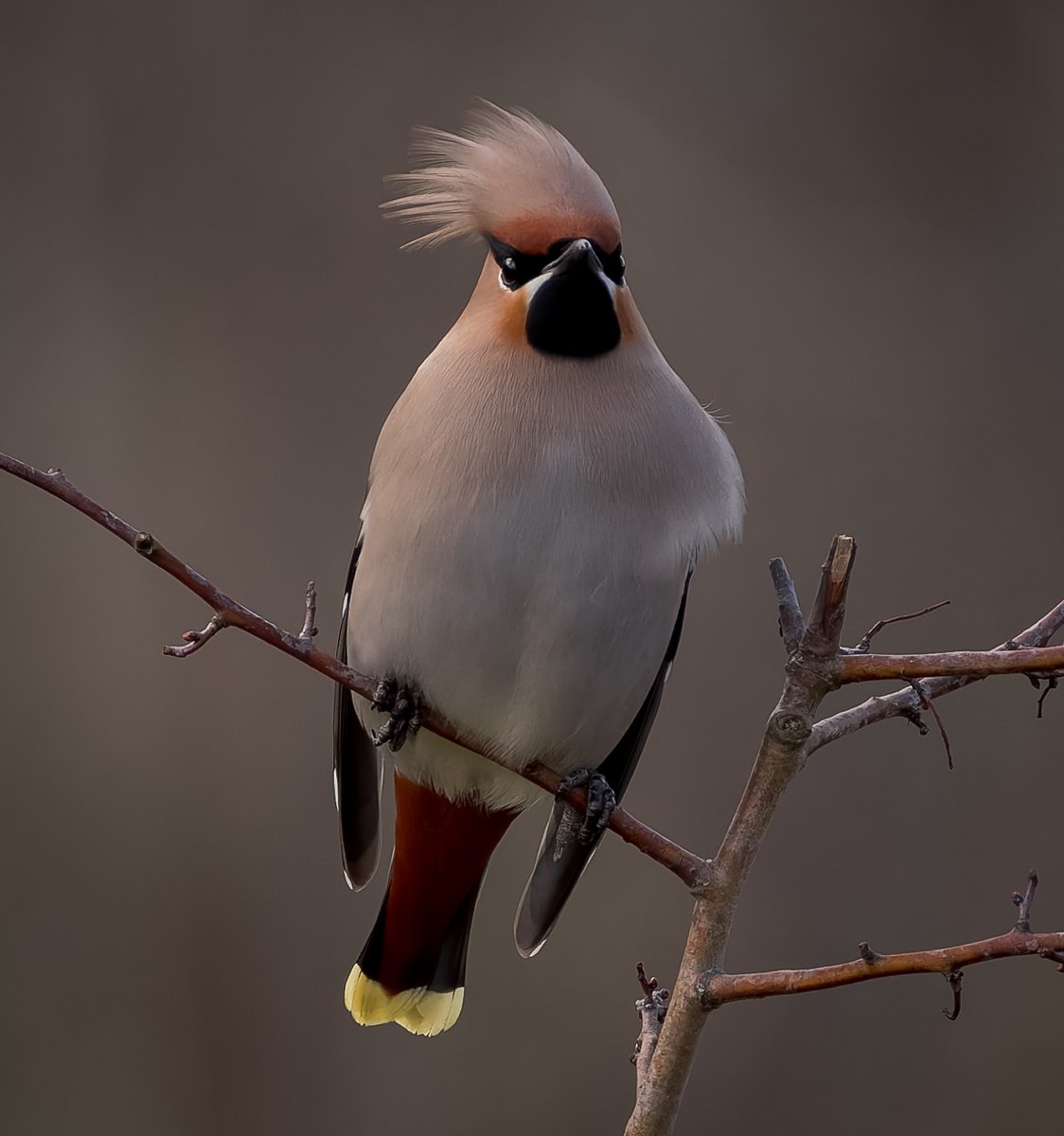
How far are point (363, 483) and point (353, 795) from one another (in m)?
1.22

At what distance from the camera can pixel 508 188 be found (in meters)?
1.98

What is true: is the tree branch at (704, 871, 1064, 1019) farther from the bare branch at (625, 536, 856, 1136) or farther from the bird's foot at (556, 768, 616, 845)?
the bird's foot at (556, 768, 616, 845)

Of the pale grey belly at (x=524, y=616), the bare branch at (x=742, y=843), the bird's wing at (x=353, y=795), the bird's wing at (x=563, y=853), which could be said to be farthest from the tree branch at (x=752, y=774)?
the bird's wing at (x=353, y=795)

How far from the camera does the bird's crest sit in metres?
1.91

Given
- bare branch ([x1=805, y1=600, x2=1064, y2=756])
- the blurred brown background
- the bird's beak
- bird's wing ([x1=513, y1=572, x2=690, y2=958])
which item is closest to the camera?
bare branch ([x1=805, y1=600, x2=1064, y2=756])

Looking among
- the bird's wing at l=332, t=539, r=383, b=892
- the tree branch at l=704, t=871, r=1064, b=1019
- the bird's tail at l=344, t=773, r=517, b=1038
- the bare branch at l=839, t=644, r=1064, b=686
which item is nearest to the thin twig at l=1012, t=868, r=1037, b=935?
the tree branch at l=704, t=871, r=1064, b=1019

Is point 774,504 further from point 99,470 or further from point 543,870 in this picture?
point 99,470

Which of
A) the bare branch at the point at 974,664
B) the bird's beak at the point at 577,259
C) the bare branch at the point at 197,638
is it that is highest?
the bird's beak at the point at 577,259

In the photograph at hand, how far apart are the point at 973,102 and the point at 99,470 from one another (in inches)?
91.7

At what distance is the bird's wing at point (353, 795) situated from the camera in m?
2.43

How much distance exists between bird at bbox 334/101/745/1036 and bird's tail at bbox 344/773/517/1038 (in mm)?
130

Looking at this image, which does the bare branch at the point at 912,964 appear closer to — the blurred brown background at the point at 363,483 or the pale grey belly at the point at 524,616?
the pale grey belly at the point at 524,616

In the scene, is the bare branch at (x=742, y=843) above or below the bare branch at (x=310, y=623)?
below

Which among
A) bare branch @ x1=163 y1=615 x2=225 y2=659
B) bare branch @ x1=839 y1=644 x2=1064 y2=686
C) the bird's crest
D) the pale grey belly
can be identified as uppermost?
the bird's crest
